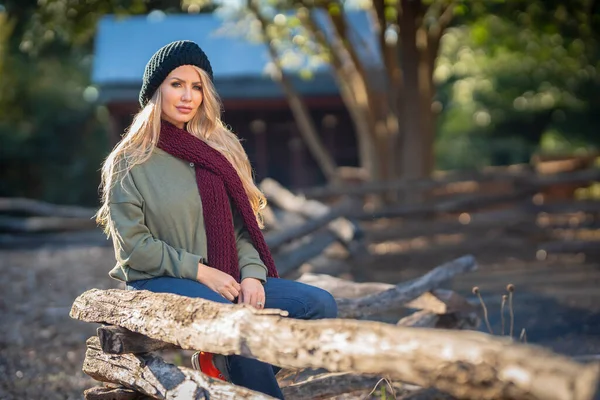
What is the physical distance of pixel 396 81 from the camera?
1308cm

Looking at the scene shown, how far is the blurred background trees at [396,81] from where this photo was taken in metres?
12.3

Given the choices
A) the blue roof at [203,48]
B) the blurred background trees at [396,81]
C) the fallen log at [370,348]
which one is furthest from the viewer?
the blue roof at [203,48]

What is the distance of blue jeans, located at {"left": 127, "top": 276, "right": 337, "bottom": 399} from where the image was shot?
3432 millimetres

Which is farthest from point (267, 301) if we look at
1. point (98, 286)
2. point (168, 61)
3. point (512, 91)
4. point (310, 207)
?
point (512, 91)

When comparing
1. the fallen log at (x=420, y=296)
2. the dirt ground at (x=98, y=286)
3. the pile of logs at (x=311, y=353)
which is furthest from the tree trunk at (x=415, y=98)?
the pile of logs at (x=311, y=353)

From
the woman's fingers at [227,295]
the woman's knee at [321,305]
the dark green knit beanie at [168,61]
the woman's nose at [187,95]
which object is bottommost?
the woman's knee at [321,305]

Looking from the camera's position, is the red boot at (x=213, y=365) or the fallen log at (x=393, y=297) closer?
the red boot at (x=213, y=365)

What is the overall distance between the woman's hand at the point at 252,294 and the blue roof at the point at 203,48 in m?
15.8

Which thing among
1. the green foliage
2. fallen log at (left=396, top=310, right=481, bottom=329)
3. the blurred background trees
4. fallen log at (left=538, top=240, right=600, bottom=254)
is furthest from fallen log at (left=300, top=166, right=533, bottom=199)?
fallen log at (left=396, top=310, right=481, bottom=329)

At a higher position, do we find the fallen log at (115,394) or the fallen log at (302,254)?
the fallen log at (115,394)

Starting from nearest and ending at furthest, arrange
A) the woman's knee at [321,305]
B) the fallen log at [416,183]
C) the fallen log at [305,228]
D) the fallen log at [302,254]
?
the woman's knee at [321,305] < the fallen log at [302,254] < the fallen log at [305,228] < the fallen log at [416,183]

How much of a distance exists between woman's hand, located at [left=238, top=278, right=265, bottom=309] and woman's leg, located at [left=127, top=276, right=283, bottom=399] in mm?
71

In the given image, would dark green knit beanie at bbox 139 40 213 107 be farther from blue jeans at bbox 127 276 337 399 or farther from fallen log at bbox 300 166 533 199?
fallen log at bbox 300 166 533 199

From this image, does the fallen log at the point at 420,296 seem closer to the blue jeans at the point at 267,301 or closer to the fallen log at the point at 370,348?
the blue jeans at the point at 267,301
